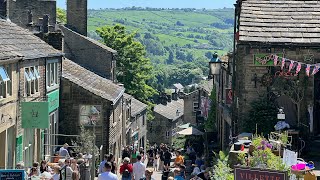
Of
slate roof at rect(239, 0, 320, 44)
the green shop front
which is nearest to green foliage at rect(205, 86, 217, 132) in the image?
the green shop front

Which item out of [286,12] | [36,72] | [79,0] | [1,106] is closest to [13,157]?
[1,106]

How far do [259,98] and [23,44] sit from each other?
31.8 feet

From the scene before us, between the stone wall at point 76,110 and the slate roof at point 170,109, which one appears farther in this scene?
the slate roof at point 170,109

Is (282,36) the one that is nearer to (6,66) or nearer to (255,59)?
(255,59)

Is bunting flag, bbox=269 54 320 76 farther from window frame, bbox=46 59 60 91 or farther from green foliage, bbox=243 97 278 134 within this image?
window frame, bbox=46 59 60 91

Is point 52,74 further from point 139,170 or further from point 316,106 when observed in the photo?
point 316,106

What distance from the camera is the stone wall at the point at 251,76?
26656mm

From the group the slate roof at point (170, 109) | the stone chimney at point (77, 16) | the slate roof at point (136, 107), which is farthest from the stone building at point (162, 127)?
the stone chimney at point (77, 16)

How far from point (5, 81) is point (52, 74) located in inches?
351

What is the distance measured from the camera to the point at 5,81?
24562 millimetres

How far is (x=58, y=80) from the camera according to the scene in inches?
1385

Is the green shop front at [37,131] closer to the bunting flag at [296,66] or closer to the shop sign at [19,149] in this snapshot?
the shop sign at [19,149]

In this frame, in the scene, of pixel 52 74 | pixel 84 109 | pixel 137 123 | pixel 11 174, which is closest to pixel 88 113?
pixel 84 109

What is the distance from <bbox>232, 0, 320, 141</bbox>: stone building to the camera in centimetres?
2658
